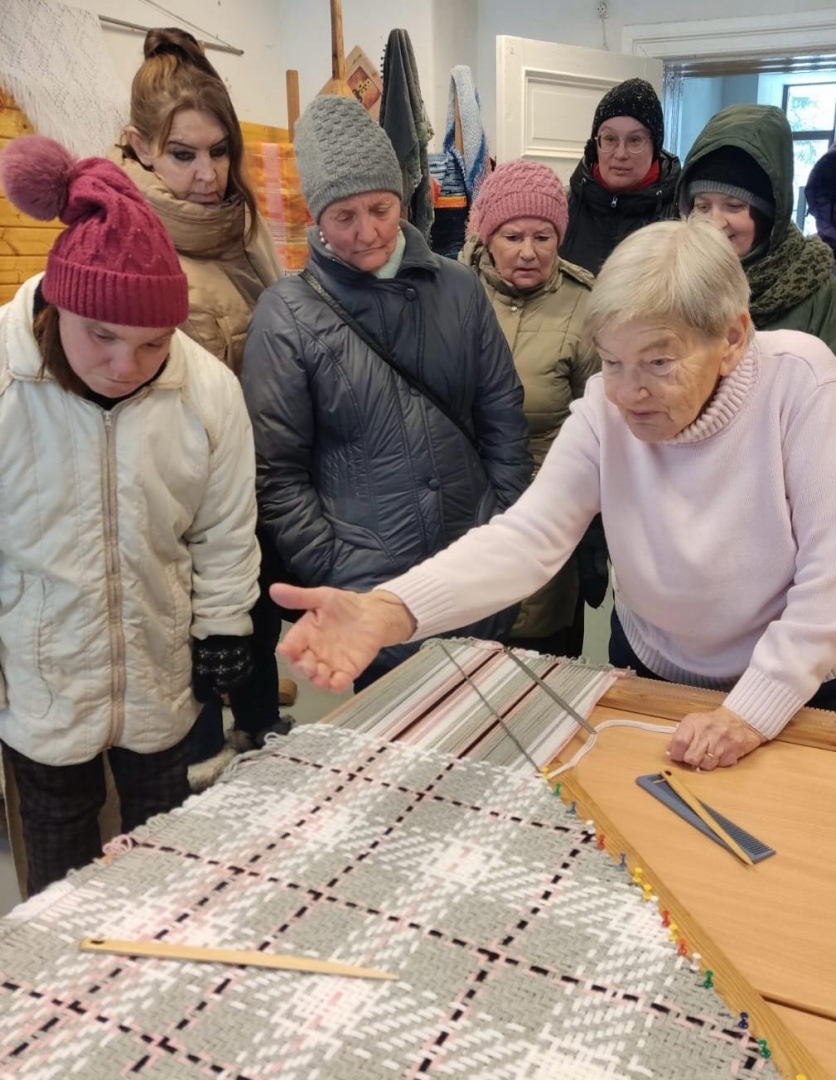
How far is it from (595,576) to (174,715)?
93cm

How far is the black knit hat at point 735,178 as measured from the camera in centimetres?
176

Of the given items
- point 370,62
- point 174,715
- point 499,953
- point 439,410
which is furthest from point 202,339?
point 370,62

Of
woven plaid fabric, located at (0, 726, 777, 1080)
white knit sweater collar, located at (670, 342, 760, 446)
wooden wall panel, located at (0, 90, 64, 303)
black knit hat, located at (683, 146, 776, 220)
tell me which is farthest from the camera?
wooden wall panel, located at (0, 90, 64, 303)

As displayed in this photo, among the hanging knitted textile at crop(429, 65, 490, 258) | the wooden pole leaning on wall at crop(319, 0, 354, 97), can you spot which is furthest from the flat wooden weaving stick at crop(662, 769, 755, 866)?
the wooden pole leaning on wall at crop(319, 0, 354, 97)

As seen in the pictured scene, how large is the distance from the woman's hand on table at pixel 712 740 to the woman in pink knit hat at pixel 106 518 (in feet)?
2.45

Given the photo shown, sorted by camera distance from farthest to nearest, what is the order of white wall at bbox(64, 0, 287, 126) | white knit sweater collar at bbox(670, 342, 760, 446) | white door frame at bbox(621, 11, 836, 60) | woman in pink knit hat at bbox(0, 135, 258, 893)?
white door frame at bbox(621, 11, 836, 60)
white wall at bbox(64, 0, 287, 126)
woman in pink knit hat at bbox(0, 135, 258, 893)
white knit sweater collar at bbox(670, 342, 760, 446)

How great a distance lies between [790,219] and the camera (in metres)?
1.77

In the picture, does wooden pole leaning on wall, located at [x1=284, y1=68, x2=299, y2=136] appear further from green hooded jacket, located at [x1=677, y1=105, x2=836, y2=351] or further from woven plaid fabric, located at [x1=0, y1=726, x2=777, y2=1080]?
woven plaid fabric, located at [x1=0, y1=726, x2=777, y2=1080]

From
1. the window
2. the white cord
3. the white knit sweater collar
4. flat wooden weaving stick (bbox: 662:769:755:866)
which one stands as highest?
the window

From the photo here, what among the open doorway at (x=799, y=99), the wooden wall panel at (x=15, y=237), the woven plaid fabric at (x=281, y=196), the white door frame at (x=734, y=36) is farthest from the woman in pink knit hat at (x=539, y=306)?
the open doorway at (x=799, y=99)

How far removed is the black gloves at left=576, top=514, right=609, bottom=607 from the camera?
1.97 meters

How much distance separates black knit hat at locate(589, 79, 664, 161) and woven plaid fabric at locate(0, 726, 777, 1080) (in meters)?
1.82

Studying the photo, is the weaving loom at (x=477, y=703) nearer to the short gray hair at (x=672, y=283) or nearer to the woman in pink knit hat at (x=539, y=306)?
the short gray hair at (x=672, y=283)

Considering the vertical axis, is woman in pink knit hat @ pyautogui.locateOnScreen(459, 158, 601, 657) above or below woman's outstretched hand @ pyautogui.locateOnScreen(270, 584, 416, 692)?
above
